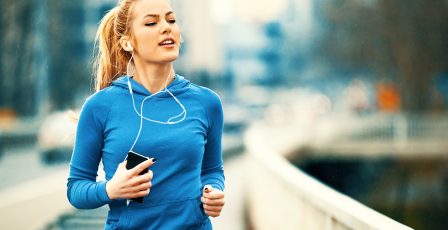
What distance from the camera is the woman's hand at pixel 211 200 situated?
2.96 metres

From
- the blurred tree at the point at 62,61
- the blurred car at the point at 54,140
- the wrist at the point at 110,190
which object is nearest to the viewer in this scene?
the wrist at the point at 110,190

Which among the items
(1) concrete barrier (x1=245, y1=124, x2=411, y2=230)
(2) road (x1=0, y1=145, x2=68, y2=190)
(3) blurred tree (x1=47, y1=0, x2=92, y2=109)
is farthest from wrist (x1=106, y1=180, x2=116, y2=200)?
(3) blurred tree (x1=47, y1=0, x2=92, y2=109)

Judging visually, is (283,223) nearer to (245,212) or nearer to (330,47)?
(245,212)

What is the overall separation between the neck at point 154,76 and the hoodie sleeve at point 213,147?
0.16 meters

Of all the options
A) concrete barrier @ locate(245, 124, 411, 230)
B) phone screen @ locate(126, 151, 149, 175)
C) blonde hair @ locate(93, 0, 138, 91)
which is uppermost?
blonde hair @ locate(93, 0, 138, 91)

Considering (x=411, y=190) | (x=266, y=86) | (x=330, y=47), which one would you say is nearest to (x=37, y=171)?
(x=411, y=190)

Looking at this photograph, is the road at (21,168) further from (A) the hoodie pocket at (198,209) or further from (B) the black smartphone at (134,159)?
(B) the black smartphone at (134,159)

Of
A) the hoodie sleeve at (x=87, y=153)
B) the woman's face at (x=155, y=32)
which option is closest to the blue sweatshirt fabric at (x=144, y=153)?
the hoodie sleeve at (x=87, y=153)

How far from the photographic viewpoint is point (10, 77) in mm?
61219

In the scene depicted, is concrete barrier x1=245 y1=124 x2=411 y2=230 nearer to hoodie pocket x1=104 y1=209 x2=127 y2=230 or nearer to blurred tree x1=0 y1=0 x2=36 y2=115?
hoodie pocket x1=104 y1=209 x2=127 y2=230

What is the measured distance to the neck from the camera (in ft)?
10.0

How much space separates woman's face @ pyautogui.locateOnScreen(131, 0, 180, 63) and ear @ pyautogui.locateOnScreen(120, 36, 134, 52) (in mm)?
15

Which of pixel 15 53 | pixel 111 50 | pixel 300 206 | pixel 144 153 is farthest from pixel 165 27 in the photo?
pixel 15 53

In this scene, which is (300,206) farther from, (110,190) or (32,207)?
(32,207)
